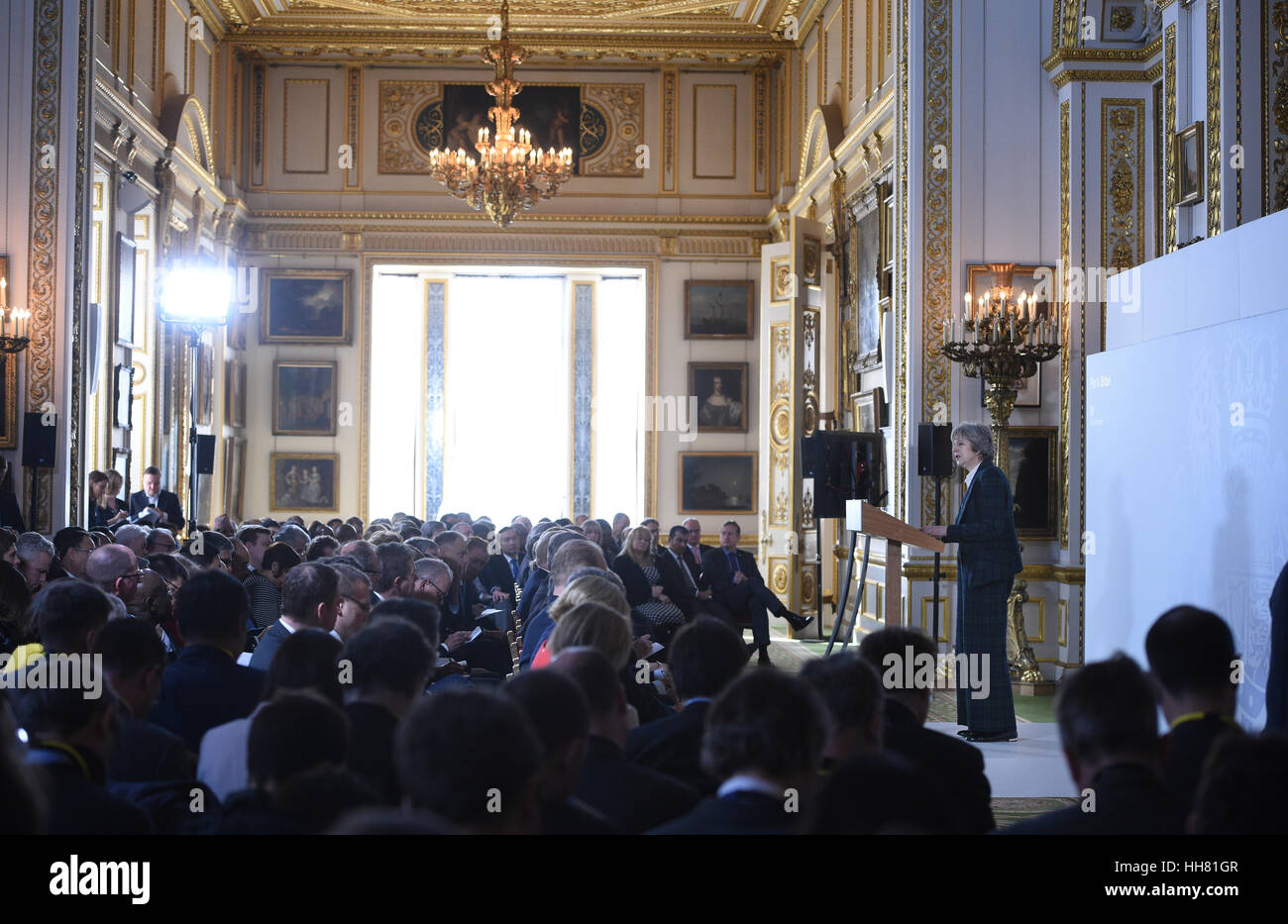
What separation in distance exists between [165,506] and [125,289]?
82.9 inches

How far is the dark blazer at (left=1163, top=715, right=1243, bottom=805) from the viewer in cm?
310

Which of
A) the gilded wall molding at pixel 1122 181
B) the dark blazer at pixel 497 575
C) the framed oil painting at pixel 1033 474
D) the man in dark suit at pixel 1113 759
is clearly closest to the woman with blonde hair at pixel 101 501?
the dark blazer at pixel 497 575

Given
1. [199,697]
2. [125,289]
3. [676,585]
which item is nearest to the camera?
[199,697]

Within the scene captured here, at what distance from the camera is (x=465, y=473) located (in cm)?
1908

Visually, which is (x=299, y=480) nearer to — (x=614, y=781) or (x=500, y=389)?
(x=500, y=389)

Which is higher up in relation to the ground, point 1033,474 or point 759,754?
point 1033,474

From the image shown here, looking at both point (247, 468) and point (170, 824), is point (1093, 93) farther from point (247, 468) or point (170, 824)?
point (247, 468)

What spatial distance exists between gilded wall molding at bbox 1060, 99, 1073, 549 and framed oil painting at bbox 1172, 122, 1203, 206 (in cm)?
236

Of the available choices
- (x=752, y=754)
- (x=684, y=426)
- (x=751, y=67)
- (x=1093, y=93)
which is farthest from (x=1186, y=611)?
(x=751, y=67)

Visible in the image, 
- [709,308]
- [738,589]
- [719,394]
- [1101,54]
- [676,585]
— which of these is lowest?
Result: [738,589]

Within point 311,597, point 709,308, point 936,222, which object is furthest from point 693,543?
point 311,597

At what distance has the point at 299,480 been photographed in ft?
58.2

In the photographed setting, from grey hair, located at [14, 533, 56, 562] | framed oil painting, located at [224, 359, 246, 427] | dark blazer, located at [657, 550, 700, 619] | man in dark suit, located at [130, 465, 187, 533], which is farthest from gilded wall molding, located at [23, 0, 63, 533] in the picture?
framed oil painting, located at [224, 359, 246, 427]
